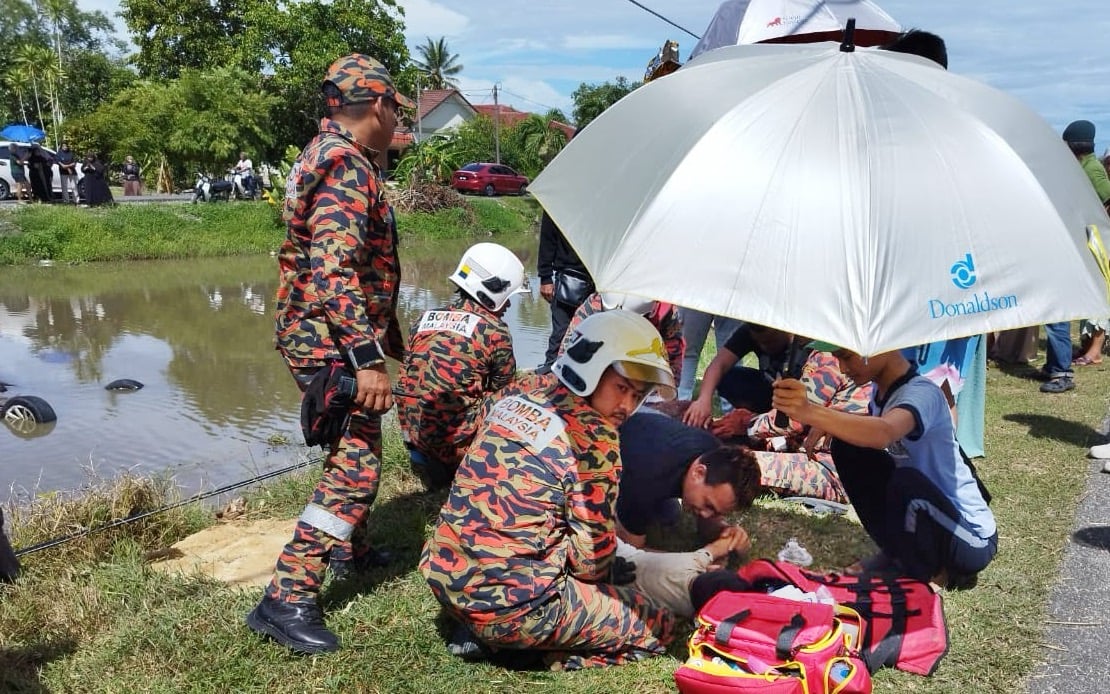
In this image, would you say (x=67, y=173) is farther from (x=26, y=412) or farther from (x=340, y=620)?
(x=340, y=620)

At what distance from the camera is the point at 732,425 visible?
4.78 m

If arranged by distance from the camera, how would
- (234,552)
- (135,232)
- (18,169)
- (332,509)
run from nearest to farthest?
1. (332,509)
2. (234,552)
3. (135,232)
4. (18,169)

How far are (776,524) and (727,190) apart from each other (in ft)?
8.12

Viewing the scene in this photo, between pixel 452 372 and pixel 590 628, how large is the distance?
67.6 inches

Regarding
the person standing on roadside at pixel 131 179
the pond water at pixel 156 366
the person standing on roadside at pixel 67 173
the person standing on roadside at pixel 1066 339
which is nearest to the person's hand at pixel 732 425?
the pond water at pixel 156 366

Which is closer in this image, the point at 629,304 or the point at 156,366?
the point at 629,304

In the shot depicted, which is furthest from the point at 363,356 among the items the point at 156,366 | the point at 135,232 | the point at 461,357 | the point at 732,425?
the point at 135,232

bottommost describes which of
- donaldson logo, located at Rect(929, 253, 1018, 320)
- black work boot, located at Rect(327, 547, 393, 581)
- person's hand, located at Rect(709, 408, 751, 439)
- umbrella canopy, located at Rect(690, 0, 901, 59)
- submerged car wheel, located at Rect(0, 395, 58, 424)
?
submerged car wheel, located at Rect(0, 395, 58, 424)

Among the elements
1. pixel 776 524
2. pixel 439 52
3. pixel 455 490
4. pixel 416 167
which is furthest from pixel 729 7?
pixel 439 52

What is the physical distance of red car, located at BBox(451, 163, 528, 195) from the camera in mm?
32062

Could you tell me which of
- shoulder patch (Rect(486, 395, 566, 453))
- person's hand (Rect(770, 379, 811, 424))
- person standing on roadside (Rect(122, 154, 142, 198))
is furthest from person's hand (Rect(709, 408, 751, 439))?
person standing on roadside (Rect(122, 154, 142, 198))

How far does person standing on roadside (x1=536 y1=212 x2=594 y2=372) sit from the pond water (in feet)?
7.04

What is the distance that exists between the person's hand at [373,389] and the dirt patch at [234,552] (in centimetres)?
117

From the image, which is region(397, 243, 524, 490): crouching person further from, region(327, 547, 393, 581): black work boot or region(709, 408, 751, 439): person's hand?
region(709, 408, 751, 439): person's hand
